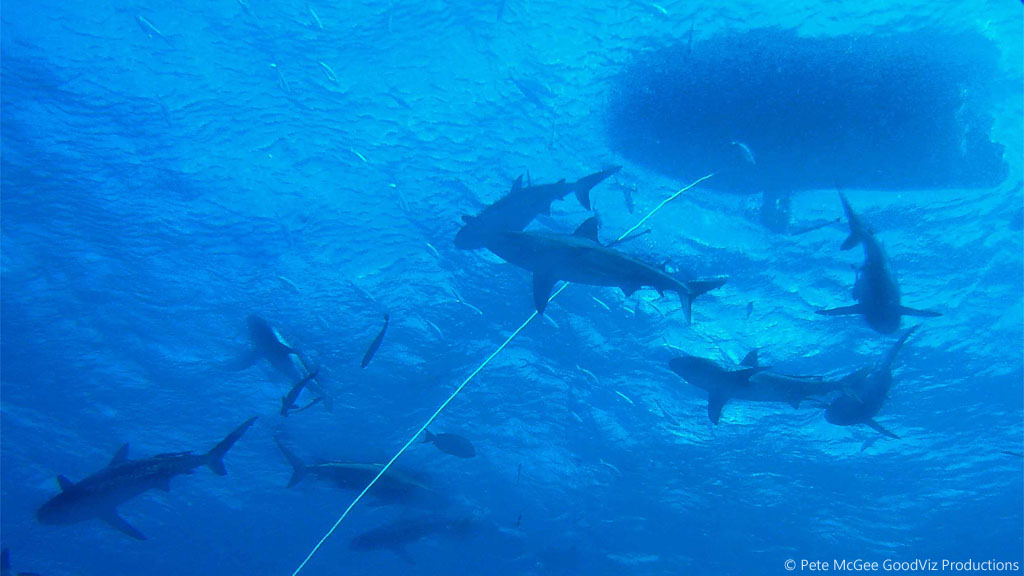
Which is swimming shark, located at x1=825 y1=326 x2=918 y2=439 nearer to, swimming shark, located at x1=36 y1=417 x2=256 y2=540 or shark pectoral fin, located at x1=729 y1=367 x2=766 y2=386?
shark pectoral fin, located at x1=729 y1=367 x2=766 y2=386

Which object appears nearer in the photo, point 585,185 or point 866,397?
point 585,185

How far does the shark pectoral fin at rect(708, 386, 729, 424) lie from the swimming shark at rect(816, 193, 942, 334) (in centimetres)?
213

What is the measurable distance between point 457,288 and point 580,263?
9.83m

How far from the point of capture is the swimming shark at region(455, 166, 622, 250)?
6.73 metres

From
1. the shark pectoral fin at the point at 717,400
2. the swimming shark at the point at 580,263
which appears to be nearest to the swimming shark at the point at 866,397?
the shark pectoral fin at the point at 717,400

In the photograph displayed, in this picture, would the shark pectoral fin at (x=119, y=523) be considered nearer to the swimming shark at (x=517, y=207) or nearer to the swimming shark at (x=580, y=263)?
the swimming shark at (x=517, y=207)

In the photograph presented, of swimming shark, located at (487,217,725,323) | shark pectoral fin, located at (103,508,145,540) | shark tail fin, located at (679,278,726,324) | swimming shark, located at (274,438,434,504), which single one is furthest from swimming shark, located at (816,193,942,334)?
shark pectoral fin, located at (103,508,145,540)

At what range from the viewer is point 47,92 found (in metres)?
11.3

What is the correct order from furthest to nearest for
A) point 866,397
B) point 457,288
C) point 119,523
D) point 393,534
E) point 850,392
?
point 393,534
point 457,288
point 119,523
point 866,397
point 850,392

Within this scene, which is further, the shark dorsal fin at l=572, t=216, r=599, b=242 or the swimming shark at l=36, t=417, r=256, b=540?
the swimming shark at l=36, t=417, r=256, b=540

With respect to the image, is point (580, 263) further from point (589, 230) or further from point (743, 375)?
point (743, 375)

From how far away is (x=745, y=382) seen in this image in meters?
7.28

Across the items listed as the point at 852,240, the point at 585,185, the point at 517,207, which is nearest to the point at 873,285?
the point at 852,240

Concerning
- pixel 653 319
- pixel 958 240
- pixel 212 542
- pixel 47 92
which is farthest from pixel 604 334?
pixel 212 542
